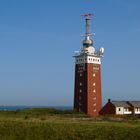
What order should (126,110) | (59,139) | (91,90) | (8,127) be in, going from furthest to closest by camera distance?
1. (126,110)
2. (91,90)
3. (8,127)
4. (59,139)

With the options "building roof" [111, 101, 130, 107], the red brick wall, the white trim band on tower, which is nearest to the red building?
"building roof" [111, 101, 130, 107]

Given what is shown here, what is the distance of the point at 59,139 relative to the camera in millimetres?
31031

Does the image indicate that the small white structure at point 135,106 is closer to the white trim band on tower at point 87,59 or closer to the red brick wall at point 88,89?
the red brick wall at point 88,89

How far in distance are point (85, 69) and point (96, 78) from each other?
9.47 feet

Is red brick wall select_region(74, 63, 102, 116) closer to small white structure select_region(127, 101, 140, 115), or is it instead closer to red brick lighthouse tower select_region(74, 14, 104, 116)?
red brick lighthouse tower select_region(74, 14, 104, 116)

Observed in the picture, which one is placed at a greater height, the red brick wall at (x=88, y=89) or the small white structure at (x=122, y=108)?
the red brick wall at (x=88, y=89)

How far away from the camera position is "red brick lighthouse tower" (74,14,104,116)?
75688mm

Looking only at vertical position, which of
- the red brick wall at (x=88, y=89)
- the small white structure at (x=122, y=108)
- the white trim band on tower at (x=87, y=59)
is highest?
the white trim band on tower at (x=87, y=59)

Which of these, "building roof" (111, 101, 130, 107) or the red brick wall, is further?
"building roof" (111, 101, 130, 107)

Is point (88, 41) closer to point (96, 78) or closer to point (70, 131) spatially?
point (96, 78)

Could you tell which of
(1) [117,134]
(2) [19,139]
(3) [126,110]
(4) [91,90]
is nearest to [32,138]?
(2) [19,139]

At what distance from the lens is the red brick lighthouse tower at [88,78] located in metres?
75.7

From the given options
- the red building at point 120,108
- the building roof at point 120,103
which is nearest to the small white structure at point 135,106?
the red building at point 120,108

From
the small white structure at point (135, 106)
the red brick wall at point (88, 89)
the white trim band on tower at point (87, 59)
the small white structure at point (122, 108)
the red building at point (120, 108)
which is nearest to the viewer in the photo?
the red brick wall at point (88, 89)
